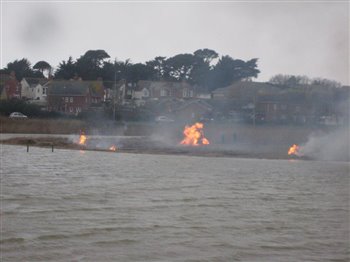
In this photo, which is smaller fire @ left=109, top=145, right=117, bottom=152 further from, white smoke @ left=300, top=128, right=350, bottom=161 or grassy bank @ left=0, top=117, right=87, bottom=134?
grassy bank @ left=0, top=117, right=87, bottom=134

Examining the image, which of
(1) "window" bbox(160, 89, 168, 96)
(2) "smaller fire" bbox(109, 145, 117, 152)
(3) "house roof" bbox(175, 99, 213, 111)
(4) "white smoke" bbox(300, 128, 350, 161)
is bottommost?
Result: (2) "smaller fire" bbox(109, 145, 117, 152)

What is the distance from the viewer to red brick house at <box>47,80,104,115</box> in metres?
85.3

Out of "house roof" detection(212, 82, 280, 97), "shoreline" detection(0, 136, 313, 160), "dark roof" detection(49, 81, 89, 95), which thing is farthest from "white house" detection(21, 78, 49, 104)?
"shoreline" detection(0, 136, 313, 160)

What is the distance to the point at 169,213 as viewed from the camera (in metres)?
16.5

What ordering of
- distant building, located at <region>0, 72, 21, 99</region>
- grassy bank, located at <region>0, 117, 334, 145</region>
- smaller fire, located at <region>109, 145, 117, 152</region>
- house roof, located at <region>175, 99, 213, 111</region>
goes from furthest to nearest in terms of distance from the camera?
distant building, located at <region>0, 72, 21, 99</region>
house roof, located at <region>175, 99, 213, 111</region>
grassy bank, located at <region>0, 117, 334, 145</region>
smaller fire, located at <region>109, 145, 117, 152</region>

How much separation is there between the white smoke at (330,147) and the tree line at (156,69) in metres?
55.8

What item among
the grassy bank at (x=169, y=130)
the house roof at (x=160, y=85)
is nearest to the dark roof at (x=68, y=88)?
the grassy bank at (x=169, y=130)

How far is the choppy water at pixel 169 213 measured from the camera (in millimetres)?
12250


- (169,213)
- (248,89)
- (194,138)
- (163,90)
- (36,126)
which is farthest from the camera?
(163,90)

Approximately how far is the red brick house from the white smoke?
4285 centimetres

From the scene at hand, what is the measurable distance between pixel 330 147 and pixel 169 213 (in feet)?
104

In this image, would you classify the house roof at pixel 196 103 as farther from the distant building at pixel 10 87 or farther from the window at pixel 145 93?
the distant building at pixel 10 87

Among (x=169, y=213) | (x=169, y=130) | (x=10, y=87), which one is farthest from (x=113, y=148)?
(x=10, y=87)

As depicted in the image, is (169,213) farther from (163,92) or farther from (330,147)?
(163,92)
